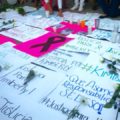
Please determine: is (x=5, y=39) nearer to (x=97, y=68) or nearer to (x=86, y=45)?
(x=86, y=45)

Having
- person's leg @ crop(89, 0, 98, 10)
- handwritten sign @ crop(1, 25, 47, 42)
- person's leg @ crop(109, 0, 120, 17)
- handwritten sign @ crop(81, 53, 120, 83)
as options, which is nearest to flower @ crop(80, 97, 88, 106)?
handwritten sign @ crop(81, 53, 120, 83)

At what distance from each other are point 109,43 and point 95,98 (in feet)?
2.21

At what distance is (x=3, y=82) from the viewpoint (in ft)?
4.13

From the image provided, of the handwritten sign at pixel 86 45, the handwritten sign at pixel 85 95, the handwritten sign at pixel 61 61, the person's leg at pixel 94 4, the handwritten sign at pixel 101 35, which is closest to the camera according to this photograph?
the handwritten sign at pixel 85 95

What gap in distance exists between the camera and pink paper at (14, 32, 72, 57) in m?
1.61

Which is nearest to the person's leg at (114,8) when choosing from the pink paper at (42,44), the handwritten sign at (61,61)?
the pink paper at (42,44)

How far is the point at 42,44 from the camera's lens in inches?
67.9

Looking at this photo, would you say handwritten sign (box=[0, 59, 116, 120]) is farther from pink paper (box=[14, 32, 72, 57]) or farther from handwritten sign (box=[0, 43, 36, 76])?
pink paper (box=[14, 32, 72, 57])

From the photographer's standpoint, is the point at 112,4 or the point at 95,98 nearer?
the point at 95,98

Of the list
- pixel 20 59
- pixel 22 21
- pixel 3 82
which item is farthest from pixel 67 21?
pixel 3 82

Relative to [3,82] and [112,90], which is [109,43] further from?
[3,82]

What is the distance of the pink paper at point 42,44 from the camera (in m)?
1.61

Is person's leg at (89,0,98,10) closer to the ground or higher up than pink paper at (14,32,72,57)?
higher up

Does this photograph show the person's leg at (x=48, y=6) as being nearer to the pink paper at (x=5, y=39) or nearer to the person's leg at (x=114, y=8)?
the person's leg at (x=114, y=8)
